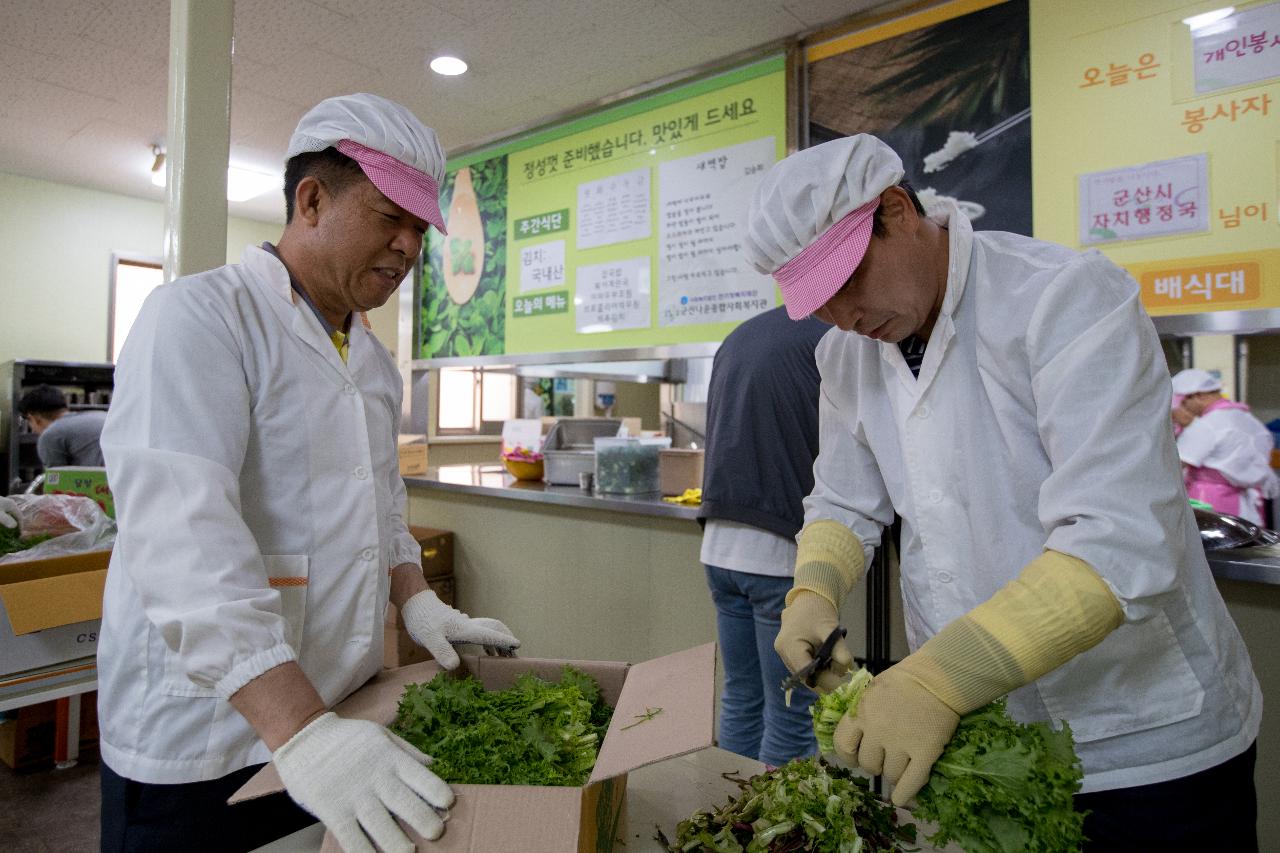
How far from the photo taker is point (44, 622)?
206cm

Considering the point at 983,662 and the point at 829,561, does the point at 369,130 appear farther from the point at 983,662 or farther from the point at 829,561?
the point at 983,662

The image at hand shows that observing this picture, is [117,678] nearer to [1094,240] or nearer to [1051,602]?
[1051,602]

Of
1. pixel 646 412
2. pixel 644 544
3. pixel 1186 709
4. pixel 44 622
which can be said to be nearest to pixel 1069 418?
pixel 1186 709

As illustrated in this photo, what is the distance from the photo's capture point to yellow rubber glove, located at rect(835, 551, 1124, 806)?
0.97 m

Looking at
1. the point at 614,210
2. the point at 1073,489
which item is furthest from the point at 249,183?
the point at 1073,489

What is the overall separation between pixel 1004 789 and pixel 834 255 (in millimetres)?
761

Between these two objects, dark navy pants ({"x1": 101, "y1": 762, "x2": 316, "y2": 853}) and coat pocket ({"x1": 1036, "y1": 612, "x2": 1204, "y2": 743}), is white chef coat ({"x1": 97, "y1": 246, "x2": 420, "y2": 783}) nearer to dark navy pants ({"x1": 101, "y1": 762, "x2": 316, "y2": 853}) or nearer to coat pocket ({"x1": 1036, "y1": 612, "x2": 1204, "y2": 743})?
dark navy pants ({"x1": 101, "y1": 762, "x2": 316, "y2": 853})

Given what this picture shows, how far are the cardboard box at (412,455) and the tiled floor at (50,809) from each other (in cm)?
191

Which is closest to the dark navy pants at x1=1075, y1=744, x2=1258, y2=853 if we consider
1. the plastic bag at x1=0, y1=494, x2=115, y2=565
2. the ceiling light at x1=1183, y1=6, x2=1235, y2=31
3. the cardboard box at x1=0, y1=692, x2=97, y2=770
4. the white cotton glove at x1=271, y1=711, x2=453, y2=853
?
the white cotton glove at x1=271, y1=711, x2=453, y2=853

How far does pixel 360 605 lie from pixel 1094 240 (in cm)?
247

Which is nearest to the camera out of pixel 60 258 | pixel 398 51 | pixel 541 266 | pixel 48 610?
pixel 48 610

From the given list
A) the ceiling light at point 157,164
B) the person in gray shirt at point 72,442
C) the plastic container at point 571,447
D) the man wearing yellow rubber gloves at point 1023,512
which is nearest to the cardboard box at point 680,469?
the plastic container at point 571,447

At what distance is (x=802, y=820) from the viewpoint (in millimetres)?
1014

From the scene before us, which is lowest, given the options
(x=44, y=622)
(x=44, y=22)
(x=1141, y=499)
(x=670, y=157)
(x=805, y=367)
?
(x=44, y=622)
